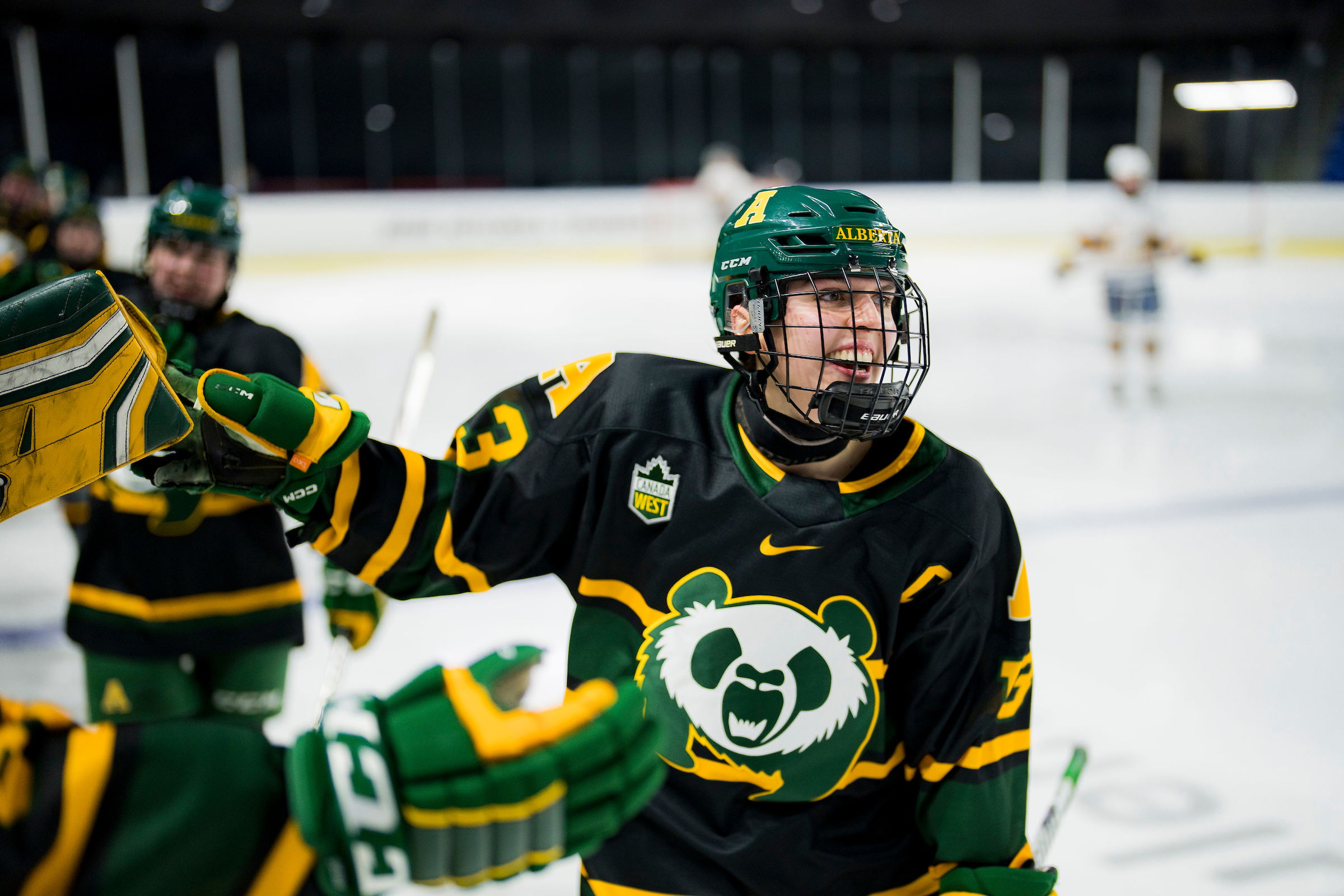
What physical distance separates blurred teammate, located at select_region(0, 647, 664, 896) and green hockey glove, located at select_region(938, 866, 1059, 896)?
607 millimetres

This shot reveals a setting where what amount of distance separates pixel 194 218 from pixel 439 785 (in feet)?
5.41

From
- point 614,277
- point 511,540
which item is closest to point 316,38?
point 614,277

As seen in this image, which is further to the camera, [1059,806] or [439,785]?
[1059,806]

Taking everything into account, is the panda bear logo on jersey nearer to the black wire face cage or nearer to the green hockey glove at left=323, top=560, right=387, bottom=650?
the black wire face cage

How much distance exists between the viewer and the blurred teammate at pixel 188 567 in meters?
1.86

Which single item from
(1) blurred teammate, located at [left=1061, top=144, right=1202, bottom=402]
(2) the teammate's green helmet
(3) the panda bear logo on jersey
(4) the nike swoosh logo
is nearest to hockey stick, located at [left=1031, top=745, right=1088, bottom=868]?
(3) the panda bear logo on jersey

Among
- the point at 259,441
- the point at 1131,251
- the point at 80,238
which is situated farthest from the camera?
the point at 1131,251

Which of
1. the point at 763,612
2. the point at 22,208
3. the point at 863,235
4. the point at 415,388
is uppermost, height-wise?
the point at 22,208

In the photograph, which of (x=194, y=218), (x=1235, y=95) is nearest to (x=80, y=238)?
(x=194, y=218)

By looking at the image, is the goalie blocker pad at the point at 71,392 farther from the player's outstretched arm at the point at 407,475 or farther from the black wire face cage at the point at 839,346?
the black wire face cage at the point at 839,346

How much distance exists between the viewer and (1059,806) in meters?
1.46

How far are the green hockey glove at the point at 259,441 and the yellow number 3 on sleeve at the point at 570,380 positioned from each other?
0.20 m

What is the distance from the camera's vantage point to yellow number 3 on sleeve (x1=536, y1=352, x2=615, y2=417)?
1195mm

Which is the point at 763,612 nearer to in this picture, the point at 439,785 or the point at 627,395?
the point at 627,395
